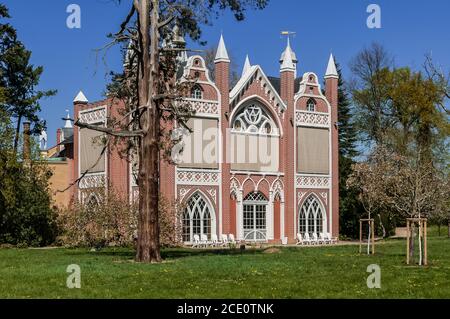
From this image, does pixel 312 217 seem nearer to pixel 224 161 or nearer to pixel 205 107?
pixel 224 161

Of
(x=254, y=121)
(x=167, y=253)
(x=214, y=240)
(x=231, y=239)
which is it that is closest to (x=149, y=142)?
(x=167, y=253)

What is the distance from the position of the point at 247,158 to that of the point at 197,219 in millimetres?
5077

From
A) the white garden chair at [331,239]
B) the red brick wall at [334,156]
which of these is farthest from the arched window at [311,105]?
the white garden chair at [331,239]

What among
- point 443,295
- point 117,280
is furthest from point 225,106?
point 443,295

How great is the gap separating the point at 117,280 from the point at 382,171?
22.9 metres

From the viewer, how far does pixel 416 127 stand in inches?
2084

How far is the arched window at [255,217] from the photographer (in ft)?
142

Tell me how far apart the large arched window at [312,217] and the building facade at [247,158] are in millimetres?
67

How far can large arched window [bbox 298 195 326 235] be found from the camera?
45.9 metres

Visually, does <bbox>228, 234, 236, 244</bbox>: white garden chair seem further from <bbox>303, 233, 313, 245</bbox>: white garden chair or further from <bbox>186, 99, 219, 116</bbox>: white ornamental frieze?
<bbox>186, 99, 219, 116</bbox>: white ornamental frieze

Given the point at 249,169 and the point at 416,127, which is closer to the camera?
the point at 249,169

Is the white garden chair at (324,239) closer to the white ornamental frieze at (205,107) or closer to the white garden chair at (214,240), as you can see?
the white garden chair at (214,240)

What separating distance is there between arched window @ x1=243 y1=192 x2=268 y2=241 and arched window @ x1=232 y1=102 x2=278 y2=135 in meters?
3.82

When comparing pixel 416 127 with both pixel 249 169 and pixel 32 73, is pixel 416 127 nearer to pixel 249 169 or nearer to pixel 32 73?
pixel 249 169
